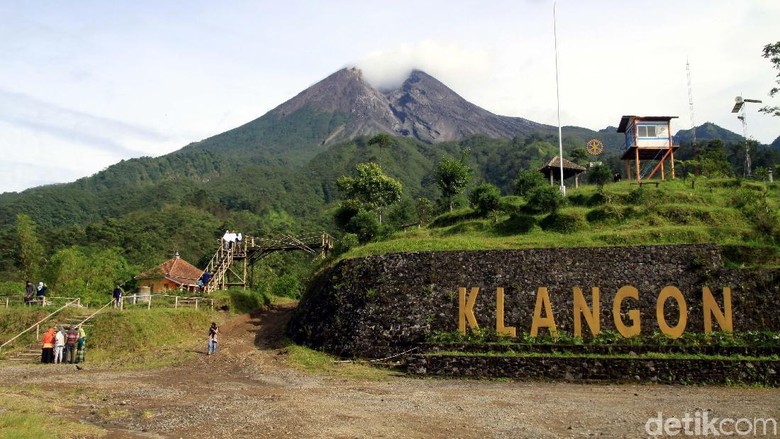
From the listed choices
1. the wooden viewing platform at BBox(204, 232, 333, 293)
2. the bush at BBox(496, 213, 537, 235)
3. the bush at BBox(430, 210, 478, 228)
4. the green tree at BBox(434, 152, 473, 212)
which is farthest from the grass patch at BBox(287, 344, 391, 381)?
the green tree at BBox(434, 152, 473, 212)

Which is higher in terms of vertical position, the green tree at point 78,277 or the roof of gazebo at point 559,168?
the roof of gazebo at point 559,168

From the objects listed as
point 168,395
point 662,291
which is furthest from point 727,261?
point 168,395

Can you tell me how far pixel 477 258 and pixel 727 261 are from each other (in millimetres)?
8052

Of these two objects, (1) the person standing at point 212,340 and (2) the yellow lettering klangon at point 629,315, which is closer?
(2) the yellow lettering klangon at point 629,315

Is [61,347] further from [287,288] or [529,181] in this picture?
[529,181]

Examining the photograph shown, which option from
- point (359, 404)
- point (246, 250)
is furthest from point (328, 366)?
point (246, 250)

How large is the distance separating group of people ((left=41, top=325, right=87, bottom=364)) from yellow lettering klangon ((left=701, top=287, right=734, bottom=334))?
1963 centimetres

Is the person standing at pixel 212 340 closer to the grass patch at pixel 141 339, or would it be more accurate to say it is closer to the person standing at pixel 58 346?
the grass patch at pixel 141 339

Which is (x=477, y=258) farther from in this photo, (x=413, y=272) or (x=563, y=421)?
(x=563, y=421)

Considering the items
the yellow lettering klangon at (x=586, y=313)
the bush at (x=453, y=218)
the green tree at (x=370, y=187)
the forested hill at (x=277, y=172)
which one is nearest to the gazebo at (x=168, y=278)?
the green tree at (x=370, y=187)

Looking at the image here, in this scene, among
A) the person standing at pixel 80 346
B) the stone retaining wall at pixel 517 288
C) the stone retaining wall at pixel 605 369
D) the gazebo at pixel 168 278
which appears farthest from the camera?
the gazebo at pixel 168 278

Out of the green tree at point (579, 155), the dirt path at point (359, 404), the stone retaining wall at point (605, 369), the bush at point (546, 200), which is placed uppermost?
the green tree at point (579, 155)

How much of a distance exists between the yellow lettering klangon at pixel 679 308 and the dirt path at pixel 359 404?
2823mm

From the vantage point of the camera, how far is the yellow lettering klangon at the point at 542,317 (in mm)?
19141
